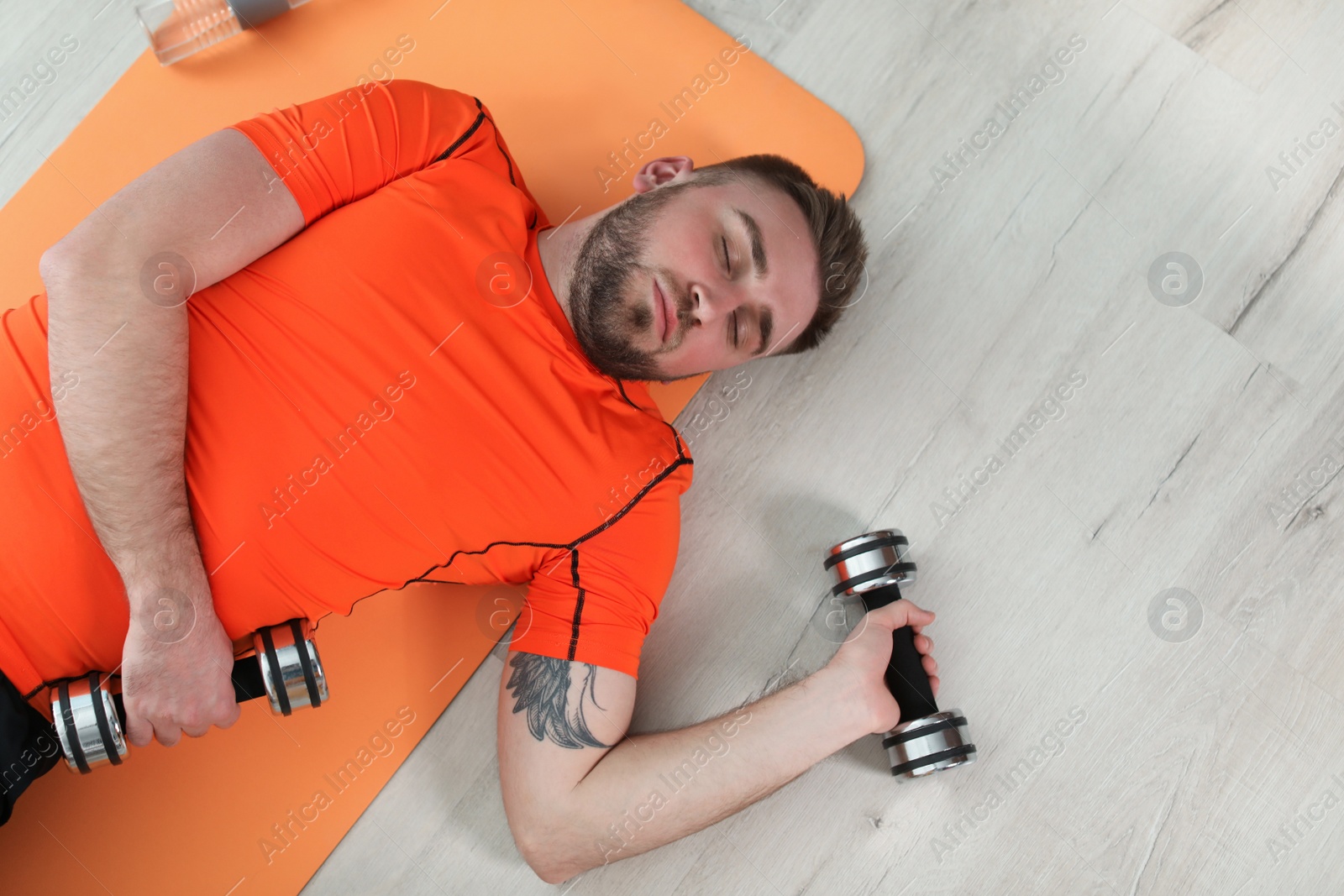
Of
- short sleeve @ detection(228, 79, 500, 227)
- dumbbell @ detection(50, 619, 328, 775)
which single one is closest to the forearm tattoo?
dumbbell @ detection(50, 619, 328, 775)

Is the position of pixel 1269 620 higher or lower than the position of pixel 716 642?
higher

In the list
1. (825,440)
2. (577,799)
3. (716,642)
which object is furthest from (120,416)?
(825,440)

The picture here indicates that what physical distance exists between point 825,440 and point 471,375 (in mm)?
740

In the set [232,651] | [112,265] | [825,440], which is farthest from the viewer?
[825,440]

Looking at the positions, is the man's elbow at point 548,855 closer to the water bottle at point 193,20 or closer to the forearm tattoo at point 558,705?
the forearm tattoo at point 558,705

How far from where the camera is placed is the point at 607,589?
1346 millimetres

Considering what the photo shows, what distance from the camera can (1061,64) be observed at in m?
1.70

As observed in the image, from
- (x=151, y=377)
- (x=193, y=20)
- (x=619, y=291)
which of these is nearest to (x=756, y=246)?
(x=619, y=291)

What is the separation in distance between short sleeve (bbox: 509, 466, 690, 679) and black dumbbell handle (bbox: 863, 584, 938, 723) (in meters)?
0.46

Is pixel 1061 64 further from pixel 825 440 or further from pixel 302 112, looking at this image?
pixel 302 112

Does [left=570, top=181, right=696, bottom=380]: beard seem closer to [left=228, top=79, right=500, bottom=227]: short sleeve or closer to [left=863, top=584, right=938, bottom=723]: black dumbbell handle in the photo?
[left=228, top=79, right=500, bottom=227]: short sleeve

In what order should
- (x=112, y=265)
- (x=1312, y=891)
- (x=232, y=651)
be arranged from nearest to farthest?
(x=112, y=265) < (x=232, y=651) < (x=1312, y=891)

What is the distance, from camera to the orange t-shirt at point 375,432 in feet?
3.91

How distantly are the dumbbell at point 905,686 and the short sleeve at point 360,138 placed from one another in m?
0.98
